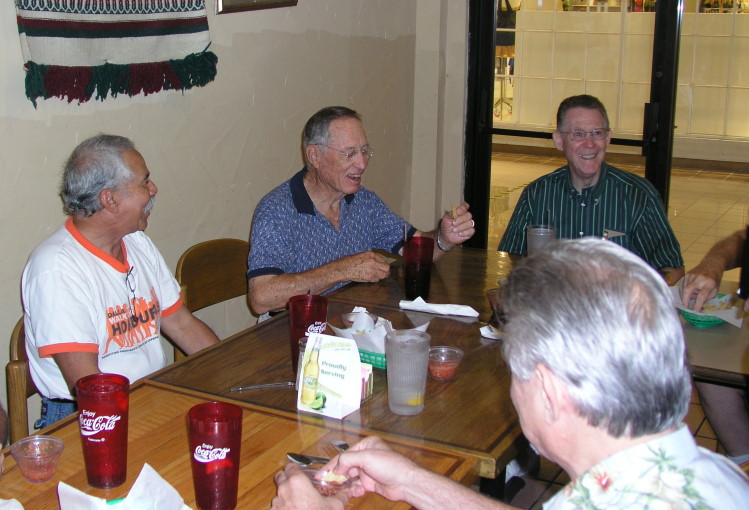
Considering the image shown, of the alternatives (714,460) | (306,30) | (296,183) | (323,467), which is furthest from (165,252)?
(714,460)

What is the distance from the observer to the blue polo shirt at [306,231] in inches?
109

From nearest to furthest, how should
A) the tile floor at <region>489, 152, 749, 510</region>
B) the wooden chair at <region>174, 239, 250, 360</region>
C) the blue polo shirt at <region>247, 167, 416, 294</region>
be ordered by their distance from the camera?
the blue polo shirt at <region>247, 167, 416, 294</region>
the wooden chair at <region>174, 239, 250, 360</region>
the tile floor at <region>489, 152, 749, 510</region>

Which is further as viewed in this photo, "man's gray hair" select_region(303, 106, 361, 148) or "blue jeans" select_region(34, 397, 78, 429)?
"man's gray hair" select_region(303, 106, 361, 148)

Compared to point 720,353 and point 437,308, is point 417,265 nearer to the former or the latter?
point 437,308

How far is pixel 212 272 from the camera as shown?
299 cm

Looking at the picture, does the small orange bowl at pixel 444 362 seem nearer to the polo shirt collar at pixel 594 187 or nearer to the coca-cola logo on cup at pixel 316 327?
the coca-cola logo on cup at pixel 316 327

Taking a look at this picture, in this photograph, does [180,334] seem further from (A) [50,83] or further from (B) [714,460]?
(B) [714,460]

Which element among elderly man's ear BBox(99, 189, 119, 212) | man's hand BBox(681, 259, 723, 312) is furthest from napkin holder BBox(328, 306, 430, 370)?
man's hand BBox(681, 259, 723, 312)

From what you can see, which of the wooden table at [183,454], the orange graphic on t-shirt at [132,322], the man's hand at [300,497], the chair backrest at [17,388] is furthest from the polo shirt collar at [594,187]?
the man's hand at [300,497]

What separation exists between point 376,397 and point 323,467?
382mm

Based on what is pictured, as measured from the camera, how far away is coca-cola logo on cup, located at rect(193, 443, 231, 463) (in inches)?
55.7

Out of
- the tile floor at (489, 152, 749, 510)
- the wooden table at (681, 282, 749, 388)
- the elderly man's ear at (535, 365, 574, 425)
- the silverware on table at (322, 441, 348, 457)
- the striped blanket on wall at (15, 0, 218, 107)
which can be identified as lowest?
the tile floor at (489, 152, 749, 510)

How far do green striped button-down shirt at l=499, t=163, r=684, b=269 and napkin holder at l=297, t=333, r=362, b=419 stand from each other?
64.2 inches

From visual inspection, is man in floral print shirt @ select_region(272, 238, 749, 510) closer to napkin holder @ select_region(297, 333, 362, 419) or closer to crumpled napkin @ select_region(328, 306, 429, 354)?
napkin holder @ select_region(297, 333, 362, 419)
